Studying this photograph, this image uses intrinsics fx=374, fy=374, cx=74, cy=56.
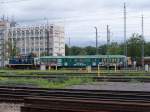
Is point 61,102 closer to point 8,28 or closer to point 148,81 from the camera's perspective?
point 148,81

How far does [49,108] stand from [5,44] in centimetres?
9177

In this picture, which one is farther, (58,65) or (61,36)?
(61,36)

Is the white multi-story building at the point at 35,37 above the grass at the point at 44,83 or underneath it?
above

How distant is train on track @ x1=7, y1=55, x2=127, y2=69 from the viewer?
67250mm

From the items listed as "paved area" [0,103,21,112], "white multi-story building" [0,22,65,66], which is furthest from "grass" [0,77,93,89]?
"white multi-story building" [0,22,65,66]

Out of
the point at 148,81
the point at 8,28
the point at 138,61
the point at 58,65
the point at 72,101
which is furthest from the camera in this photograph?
the point at 8,28

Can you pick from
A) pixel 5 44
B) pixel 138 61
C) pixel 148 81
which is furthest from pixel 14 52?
pixel 148 81

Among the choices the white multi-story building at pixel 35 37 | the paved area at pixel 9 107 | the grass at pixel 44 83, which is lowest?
the grass at pixel 44 83

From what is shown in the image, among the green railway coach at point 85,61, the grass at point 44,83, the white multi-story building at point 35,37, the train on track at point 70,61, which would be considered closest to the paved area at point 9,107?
the grass at point 44,83

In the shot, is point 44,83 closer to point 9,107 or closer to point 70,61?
point 9,107

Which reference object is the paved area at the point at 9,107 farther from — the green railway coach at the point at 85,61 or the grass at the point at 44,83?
the green railway coach at the point at 85,61

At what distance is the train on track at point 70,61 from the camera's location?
221ft

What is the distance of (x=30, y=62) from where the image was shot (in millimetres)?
75375

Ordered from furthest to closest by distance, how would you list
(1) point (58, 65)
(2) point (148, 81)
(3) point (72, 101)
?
1. (1) point (58, 65)
2. (2) point (148, 81)
3. (3) point (72, 101)
